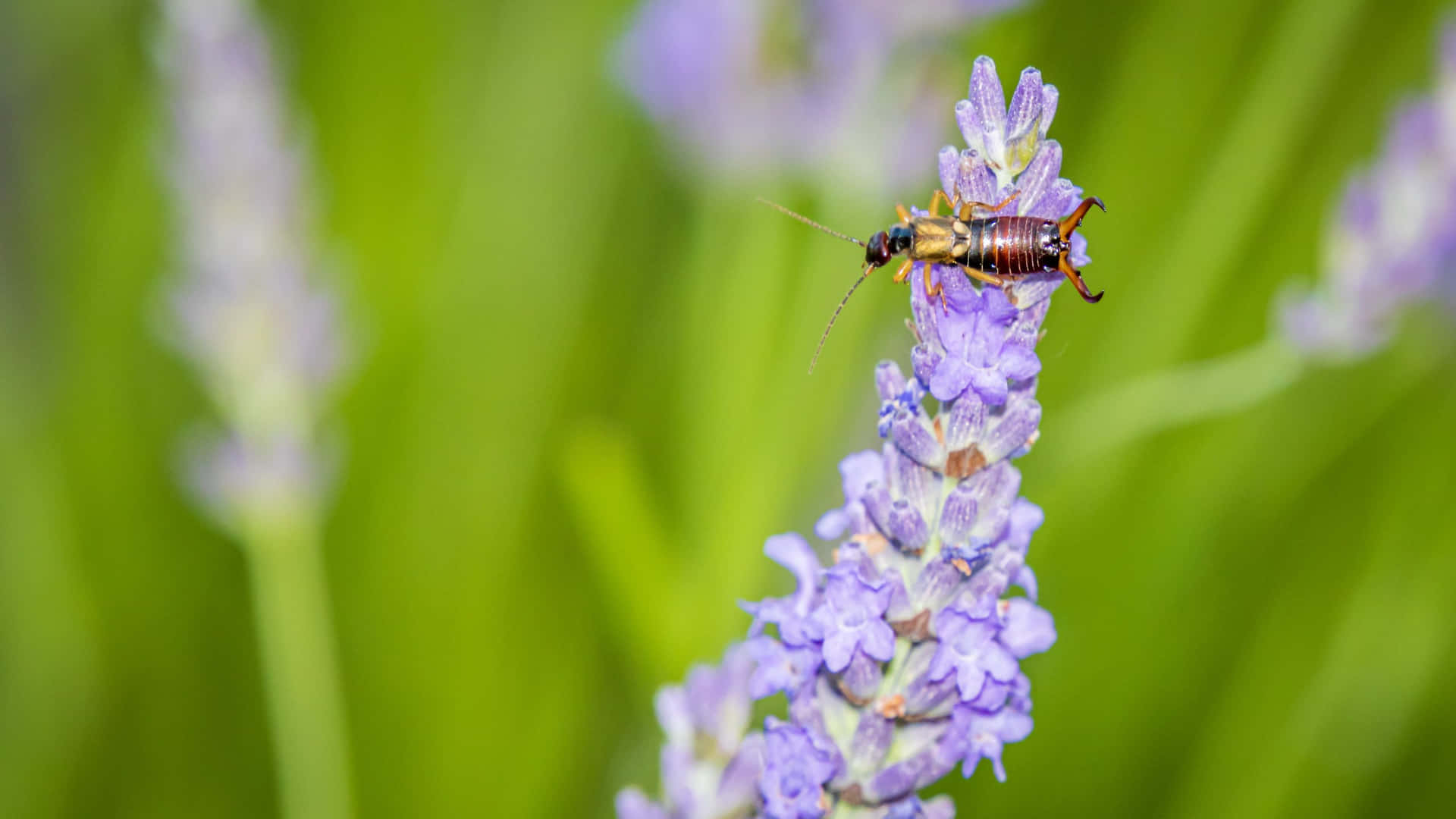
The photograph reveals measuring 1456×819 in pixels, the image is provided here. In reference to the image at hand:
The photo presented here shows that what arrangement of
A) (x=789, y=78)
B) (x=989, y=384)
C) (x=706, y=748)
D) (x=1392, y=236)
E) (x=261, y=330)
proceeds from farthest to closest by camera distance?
1. (x=789, y=78)
2. (x=261, y=330)
3. (x=1392, y=236)
4. (x=706, y=748)
5. (x=989, y=384)

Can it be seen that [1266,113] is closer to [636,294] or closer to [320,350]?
[636,294]

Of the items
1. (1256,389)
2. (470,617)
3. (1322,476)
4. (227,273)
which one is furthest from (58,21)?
(1322,476)

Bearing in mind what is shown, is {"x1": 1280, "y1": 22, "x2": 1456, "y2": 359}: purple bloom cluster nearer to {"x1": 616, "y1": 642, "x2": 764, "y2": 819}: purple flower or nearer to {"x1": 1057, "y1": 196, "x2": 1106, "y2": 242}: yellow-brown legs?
{"x1": 1057, "y1": 196, "x2": 1106, "y2": 242}: yellow-brown legs

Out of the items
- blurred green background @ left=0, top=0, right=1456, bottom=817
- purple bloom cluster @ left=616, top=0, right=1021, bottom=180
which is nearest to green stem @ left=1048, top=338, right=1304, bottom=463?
blurred green background @ left=0, top=0, right=1456, bottom=817

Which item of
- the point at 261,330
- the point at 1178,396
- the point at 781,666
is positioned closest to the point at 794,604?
the point at 781,666

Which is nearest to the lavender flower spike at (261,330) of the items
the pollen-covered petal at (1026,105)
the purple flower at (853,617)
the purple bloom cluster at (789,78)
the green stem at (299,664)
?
the green stem at (299,664)

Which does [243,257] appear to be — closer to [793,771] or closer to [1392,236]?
[793,771]
